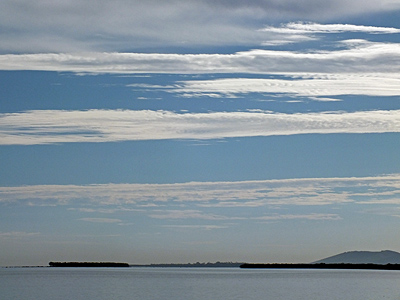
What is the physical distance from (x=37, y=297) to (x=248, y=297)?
2697 centimetres

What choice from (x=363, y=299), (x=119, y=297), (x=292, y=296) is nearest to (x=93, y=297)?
(x=119, y=297)

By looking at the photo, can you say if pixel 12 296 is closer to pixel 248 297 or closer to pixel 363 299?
pixel 248 297

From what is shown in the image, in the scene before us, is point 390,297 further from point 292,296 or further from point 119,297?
point 119,297

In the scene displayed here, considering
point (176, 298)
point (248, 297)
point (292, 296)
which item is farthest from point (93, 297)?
point (292, 296)

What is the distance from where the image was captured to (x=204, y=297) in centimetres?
8944

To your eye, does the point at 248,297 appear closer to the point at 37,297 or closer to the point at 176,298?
the point at 176,298

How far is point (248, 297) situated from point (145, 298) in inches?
505

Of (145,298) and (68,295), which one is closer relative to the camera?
(145,298)

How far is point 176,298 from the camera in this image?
87.9 m

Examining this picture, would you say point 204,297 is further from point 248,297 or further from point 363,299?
point 363,299

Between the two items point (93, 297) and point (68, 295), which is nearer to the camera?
point (93, 297)

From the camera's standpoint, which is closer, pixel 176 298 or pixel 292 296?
pixel 176 298

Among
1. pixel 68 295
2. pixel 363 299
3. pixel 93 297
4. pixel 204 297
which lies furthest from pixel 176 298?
pixel 363 299

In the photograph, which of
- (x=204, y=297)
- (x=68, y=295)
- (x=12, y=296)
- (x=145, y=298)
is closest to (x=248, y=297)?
(x=204, y=297)
